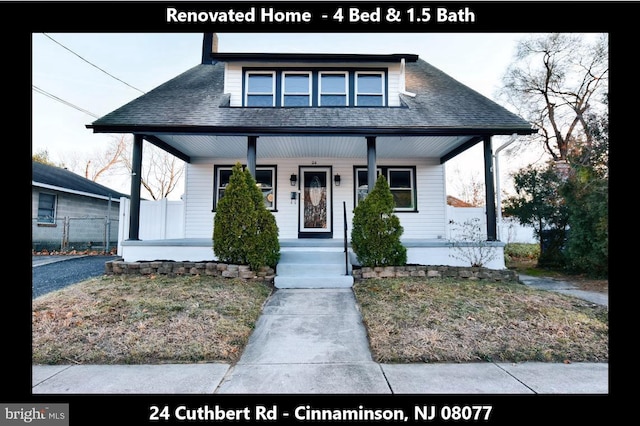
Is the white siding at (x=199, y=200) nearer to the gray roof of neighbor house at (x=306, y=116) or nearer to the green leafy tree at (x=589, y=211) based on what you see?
the gray roof of neighbor house at (x=306, y=116)

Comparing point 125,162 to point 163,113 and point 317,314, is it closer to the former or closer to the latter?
point 163,113

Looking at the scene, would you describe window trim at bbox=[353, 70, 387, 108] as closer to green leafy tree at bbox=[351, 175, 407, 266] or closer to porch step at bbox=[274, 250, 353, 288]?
Answer: green leafy tree at bbox=[351, 175, 407, 266]

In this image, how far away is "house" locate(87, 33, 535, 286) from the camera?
693 cm

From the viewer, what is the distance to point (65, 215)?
13078mm

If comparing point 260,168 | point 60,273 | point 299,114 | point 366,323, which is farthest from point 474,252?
point 60,273

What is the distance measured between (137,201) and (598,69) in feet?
54.6

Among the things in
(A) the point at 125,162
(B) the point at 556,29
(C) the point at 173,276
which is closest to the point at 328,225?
(C) the point at 173,276

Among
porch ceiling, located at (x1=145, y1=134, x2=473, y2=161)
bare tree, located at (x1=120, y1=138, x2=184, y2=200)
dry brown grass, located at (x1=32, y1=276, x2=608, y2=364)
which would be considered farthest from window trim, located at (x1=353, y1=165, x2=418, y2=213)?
bare tree, located at (x1=120, y1=138, x2=184, y2=200)

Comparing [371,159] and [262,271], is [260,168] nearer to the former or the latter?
[371,159]

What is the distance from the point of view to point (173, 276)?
19.2ft

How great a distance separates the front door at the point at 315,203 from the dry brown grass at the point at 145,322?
3962mm

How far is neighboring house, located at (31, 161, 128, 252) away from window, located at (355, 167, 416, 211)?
30.1 feet

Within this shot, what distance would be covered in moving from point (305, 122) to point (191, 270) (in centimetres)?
397
